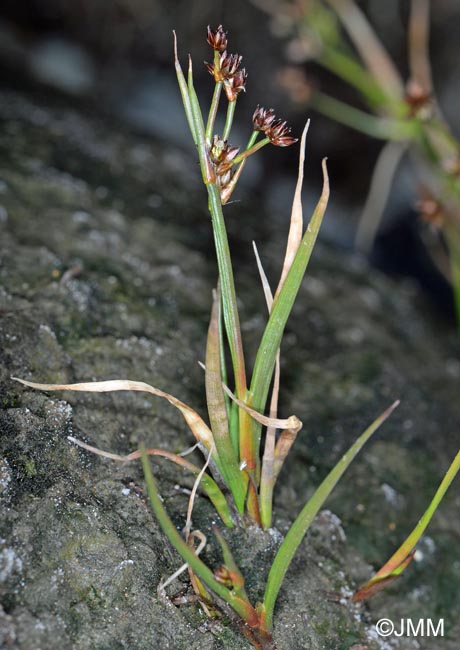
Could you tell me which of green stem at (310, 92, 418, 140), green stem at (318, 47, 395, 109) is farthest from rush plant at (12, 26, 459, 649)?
green stem at (318, 47, 395, 109)

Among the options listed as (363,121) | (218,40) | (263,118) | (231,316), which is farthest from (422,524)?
(363,121)

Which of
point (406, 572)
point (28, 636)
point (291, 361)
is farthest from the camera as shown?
point (291, 361)

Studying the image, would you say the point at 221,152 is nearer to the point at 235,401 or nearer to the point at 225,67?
the point at 225,67

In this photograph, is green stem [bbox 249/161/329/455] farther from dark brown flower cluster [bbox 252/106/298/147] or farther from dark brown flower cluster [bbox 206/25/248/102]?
dark brown flower cluster [bbox 206/25/248/102]

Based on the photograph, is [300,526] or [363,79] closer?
[300,526]

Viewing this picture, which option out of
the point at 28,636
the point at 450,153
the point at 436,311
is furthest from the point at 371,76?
the point at 28,636

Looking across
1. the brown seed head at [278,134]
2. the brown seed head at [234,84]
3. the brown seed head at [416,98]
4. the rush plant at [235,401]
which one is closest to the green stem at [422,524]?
the rush plant at [235,401]

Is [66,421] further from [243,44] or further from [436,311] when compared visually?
[243,44]
